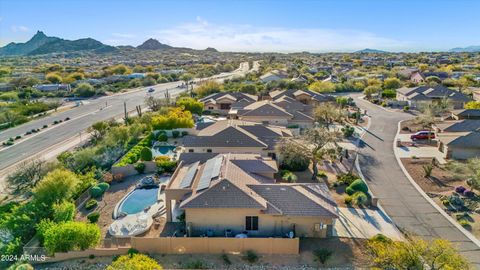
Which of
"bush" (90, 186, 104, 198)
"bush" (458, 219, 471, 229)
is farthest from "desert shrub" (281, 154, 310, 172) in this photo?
"bush" (90, 186, 104, 198)

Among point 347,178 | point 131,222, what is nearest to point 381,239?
point 347,178

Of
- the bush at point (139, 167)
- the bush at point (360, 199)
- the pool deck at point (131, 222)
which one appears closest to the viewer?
the pool deck at point (131, 222)

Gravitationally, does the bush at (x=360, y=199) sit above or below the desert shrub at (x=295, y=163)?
below

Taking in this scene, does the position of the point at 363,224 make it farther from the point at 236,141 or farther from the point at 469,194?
the point at 236,141

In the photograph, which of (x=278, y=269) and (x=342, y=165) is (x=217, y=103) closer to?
(x=342, y=165)

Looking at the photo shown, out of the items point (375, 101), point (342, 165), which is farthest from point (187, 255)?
point (375, 101)

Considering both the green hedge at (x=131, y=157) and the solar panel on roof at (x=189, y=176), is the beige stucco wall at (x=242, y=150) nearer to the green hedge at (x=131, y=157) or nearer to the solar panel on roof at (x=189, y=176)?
the solar panel on roof at (x=189, y=176)

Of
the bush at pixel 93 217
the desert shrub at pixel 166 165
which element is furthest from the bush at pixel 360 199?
the bush at pixel 93 217
